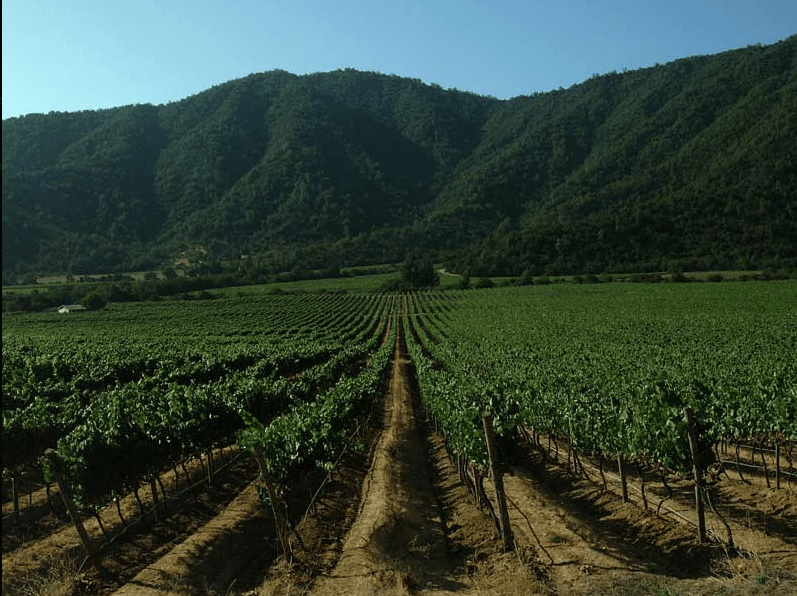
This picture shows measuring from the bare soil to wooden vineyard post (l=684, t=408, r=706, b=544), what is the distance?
28 cm

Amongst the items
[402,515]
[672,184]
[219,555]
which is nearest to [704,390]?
[402,515]

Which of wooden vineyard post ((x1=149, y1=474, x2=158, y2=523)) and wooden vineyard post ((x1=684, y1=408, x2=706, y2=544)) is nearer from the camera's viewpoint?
wooden vineyard post ((x1=684, y1=408, x2=706, y2=544))

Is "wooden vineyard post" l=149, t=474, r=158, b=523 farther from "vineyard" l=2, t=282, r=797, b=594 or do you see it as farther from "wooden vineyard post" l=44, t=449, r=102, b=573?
"wooden vineyard post" l=44, t=449, r=102, b=573

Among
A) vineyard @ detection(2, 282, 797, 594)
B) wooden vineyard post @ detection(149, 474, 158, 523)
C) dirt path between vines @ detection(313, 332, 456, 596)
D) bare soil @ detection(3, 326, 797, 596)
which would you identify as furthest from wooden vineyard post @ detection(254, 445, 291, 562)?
wooden vineyard post @ detection(149, 474, 158, 523)

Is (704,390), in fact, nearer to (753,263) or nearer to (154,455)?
(154,455)

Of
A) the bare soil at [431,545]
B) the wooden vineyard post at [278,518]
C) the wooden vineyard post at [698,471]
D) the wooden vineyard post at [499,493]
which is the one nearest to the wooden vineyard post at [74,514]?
the bare soil at [431,545]

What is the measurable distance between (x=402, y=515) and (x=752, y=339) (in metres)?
31.4

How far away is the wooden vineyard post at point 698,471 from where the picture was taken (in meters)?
8.09

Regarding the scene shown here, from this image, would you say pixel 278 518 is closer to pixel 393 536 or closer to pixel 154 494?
pixel 393 536

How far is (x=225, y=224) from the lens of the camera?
192125 mm

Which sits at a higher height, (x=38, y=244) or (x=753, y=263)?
(x=38, y=244)

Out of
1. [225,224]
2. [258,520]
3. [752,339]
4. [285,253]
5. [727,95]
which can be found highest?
[727,95]

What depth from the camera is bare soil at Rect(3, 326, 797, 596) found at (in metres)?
7.37

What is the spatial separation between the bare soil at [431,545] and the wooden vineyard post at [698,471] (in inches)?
10.9
